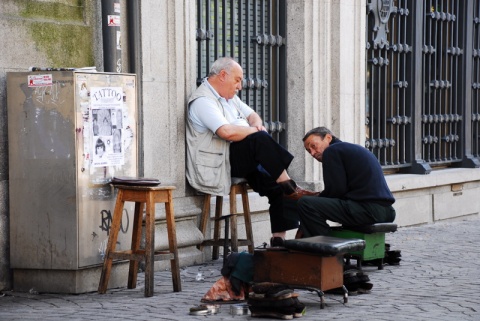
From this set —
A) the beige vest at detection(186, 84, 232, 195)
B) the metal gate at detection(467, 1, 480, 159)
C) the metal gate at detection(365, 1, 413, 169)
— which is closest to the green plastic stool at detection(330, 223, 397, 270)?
the beige vest at detection(186, 84, 232, 195)

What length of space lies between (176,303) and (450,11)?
8046 mm

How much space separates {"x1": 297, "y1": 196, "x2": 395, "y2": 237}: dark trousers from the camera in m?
9.06

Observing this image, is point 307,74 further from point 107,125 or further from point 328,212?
point 107,125

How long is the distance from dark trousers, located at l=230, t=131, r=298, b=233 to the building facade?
49 centimetres

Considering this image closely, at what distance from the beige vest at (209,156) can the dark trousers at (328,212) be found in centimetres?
93

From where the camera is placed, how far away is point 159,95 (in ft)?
31.4

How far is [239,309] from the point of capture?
7.56 metres

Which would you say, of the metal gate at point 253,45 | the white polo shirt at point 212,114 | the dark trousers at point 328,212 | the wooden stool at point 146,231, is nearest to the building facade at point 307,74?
the metal gate at point 253,45

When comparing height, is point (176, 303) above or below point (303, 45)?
below

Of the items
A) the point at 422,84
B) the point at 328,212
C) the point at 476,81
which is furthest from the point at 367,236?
the point at 476,81

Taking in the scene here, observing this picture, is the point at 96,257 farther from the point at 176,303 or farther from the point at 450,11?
the point at 450,11

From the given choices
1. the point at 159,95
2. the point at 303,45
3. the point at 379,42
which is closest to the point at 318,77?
the point at 303,45

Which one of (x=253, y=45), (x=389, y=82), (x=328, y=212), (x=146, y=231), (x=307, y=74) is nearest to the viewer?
(x=146, y=231)

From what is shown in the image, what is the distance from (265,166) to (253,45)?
6.72 ft
